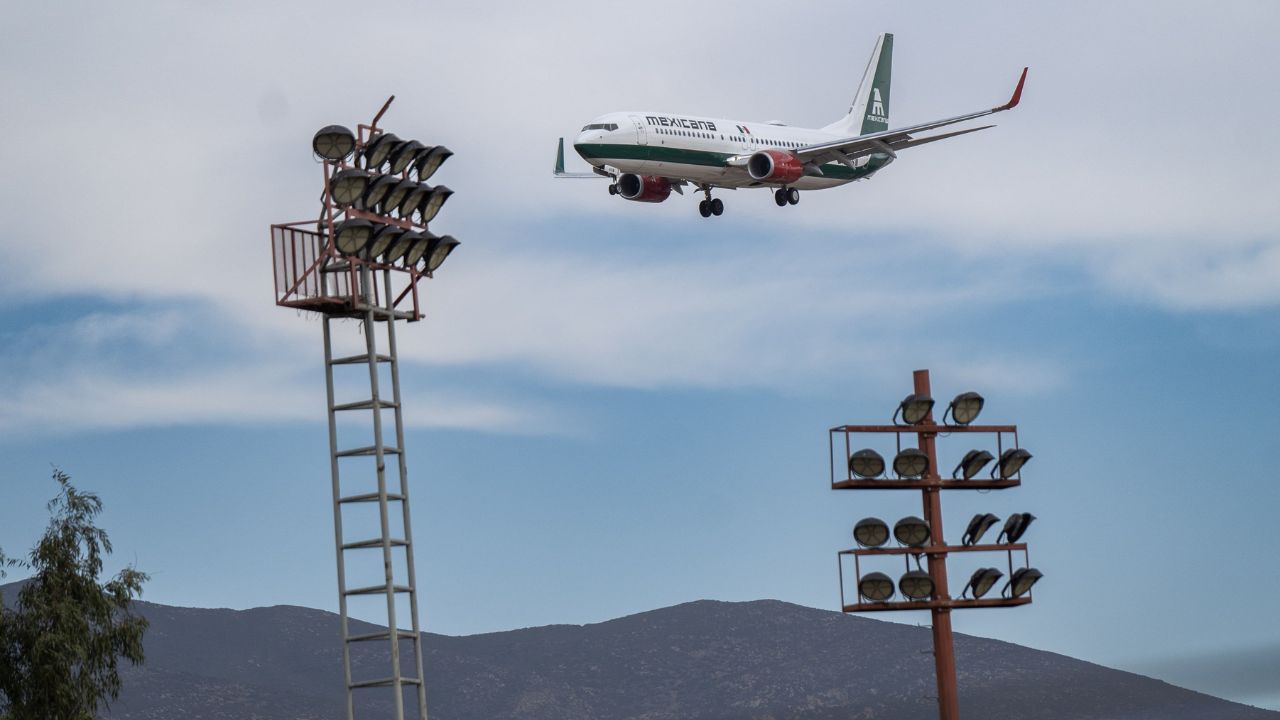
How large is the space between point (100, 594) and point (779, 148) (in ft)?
123

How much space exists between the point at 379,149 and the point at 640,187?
30.3m

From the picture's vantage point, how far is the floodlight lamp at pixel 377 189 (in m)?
46.1

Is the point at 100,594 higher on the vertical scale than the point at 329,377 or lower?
lower

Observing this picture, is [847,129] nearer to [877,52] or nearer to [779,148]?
[877,52]

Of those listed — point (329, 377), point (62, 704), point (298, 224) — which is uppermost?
point (298, 224)

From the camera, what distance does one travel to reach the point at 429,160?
47438 mm

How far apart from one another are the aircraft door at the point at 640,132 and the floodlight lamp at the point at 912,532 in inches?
1407

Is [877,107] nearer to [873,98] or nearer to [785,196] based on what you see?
[873,98]

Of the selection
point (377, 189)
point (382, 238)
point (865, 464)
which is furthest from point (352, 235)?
point (865, 464)

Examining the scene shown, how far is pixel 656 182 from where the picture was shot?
77.1 m

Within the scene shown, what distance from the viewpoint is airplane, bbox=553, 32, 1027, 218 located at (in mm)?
75000

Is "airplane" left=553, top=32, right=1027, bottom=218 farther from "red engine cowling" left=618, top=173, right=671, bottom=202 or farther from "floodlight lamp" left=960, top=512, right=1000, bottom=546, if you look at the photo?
"floodlight lamp" left=960, top=512, right=1000, bottom=546

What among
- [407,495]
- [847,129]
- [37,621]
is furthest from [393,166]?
[847,129]

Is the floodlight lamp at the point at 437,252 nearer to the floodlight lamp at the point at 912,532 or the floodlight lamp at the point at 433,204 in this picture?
the floodlight lamp at the point at 433,204
